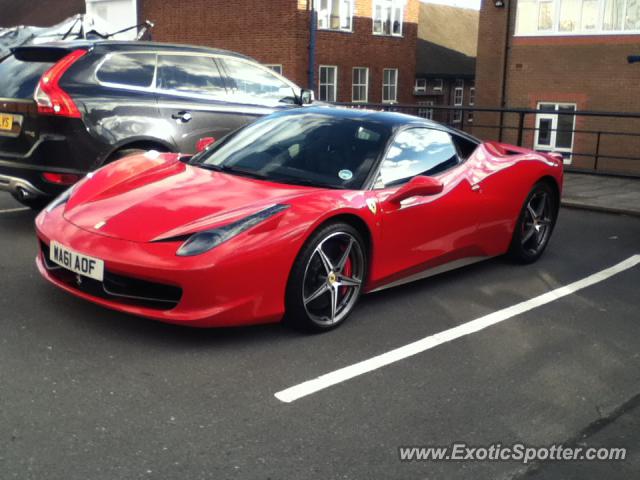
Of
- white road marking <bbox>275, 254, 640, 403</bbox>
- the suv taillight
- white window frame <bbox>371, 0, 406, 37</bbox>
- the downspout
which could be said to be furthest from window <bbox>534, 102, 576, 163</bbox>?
the suv taillight

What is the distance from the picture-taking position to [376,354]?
4.33 m

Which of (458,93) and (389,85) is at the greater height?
(389,85)

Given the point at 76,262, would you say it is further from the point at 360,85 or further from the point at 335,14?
the point at 360,85

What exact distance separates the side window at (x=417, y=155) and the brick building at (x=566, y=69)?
13.2m

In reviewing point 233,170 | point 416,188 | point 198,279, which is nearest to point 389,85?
point 233,170

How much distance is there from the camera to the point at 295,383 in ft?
12.6

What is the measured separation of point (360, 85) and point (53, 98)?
26117 mm

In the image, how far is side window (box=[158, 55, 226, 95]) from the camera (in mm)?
7484

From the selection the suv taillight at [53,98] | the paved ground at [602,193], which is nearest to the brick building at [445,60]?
the paved ground at [602,193]

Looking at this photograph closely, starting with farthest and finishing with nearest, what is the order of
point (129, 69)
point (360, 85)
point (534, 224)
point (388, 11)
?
point (388, 11) < point (360, 85) < point (129, 69) < point (534, 224)

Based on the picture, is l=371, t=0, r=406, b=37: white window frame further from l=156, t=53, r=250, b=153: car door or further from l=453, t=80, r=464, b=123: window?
l=156, t=53, r=250, b=153: car door

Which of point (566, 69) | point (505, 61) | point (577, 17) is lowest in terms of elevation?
point (566, 69)

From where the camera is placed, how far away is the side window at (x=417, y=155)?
516cm

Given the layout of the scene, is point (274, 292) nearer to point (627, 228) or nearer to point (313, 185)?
point (313, 185)
